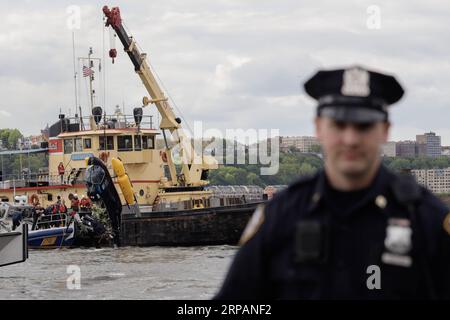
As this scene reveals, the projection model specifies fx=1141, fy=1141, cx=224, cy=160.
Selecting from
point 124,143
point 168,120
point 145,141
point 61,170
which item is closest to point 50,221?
point 61,170

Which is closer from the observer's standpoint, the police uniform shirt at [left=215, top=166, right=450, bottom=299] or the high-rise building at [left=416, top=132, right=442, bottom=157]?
the police uniform shirt at [left=215, top=166, right=450, bottom=299]

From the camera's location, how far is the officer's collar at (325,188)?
11.1 ft

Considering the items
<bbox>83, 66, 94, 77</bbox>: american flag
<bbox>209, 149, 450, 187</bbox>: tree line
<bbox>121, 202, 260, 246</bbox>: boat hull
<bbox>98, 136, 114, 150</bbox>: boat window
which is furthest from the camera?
<bbox>209, 149, 450, 187</bbox>: tree line

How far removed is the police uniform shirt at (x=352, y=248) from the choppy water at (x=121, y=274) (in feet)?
46.7

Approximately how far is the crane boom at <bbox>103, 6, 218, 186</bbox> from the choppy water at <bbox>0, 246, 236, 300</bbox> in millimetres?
5916

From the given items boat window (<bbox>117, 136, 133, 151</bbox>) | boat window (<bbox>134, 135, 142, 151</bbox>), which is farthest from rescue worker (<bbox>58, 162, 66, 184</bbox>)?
boat window (<bbox>134, 135, 142, 151</bbox>)

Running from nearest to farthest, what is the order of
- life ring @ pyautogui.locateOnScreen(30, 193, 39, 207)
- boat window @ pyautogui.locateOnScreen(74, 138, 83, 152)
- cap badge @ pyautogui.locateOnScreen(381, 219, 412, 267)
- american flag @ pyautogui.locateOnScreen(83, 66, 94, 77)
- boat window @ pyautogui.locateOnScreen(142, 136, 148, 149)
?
1. cap badge @ pyautogui.locateOnScreen(381, 219, 412, 267)
2. life ring @ pyautogui.locateOnScreen(30, 193, 39, 207)
3. boat window @ pyautogui.locateOnScreen(74, 138, 83, 152)
4. boat window @ pyautogui.locateOnScreen(142, 136, 148, 149)
5. american flag @ pyautogui.locateOnScreen(83, 66, 94, 77)

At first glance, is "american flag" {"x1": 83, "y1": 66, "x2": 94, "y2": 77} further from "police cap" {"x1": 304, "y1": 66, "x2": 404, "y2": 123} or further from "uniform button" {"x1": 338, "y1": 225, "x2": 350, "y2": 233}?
"uniform button" {"x1": 338, "y1": 225, "x2": 350, "y2": 233}

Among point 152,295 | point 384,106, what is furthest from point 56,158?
point 384,106

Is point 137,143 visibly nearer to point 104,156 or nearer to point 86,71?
point 104,156

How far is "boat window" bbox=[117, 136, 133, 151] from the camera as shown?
1629 inches

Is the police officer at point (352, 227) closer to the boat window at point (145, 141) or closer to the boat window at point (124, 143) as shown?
the boat window at point (124, 143)

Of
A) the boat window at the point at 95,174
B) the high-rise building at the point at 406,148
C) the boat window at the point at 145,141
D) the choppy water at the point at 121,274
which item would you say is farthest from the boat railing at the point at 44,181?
the high-rise building at the point at 406,148

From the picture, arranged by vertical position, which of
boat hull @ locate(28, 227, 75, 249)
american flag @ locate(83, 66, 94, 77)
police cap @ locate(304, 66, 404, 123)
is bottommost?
boat hull @ locate(28, 227, 75, 249)
